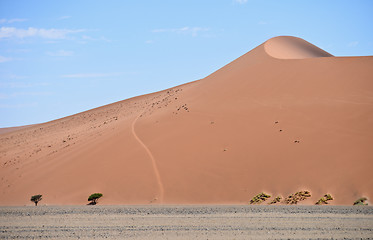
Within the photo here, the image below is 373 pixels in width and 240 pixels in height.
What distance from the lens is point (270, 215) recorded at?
1538 centimetres

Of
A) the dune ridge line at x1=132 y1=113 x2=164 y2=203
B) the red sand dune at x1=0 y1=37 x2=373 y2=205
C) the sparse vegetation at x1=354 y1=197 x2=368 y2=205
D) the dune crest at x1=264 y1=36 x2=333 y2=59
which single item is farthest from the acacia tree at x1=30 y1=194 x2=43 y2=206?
the dune crest at x1=264 y1=36 x2=333 y2=59

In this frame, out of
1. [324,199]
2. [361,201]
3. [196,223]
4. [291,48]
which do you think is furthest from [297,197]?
[291,48]

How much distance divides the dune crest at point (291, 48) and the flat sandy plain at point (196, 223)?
20217 millimetres

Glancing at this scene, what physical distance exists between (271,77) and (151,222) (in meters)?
18.7

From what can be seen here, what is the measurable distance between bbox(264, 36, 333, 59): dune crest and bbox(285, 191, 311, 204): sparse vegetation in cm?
1654

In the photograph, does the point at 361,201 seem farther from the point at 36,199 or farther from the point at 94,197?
the point at 36,199

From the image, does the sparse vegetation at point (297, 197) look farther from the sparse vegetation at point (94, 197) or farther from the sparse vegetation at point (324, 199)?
the sparse vegetation at point (94, 197)

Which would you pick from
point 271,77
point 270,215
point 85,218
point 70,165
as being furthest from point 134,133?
point 270,215

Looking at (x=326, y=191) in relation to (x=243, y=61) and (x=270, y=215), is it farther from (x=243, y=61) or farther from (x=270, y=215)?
(x=243, y=61)

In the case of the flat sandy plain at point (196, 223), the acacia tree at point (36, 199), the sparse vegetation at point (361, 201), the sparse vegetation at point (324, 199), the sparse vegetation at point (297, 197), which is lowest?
the sparse vegetation at point (361, 201)

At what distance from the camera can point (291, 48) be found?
37.5 meters

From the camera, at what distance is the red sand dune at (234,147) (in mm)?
21312

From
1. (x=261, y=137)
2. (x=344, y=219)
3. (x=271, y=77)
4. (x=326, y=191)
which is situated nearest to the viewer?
(x=344, y=219)

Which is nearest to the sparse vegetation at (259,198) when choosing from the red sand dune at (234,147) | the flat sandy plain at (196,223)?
the red sand dune at (234,147)
